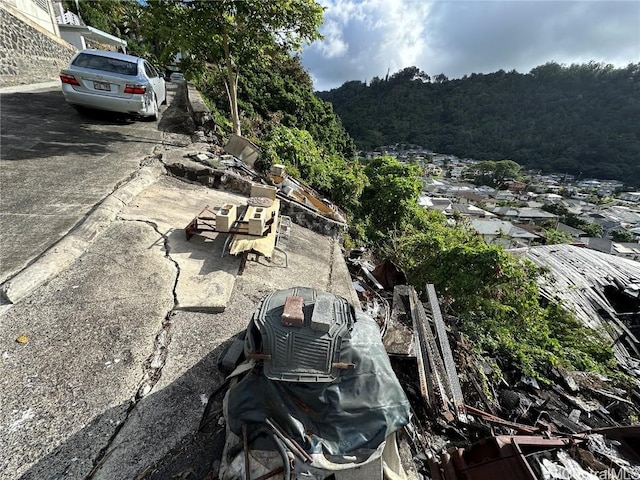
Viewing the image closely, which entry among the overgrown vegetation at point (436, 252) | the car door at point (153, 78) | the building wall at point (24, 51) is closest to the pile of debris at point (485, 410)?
the overgrown vegetation at point (436, 252)

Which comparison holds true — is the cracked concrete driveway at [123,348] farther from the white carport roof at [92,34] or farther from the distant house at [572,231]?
the distant house at [572,231]

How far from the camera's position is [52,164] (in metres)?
4.63

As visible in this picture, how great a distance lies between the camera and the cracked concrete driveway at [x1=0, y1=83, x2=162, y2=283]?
319 cm

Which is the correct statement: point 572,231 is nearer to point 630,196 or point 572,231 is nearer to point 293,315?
point 630,196

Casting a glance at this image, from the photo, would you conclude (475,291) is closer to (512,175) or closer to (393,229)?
(393,229)

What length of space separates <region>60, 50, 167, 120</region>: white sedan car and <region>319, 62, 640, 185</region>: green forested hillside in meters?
73.6

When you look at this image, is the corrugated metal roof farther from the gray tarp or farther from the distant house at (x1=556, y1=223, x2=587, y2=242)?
the distant house at (x1=556, y1=223, x2=587, y2=242)

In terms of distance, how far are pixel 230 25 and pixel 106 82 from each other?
3.06 metres

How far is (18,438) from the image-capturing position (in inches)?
67.7

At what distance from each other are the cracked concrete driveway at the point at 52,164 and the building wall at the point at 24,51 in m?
1.52

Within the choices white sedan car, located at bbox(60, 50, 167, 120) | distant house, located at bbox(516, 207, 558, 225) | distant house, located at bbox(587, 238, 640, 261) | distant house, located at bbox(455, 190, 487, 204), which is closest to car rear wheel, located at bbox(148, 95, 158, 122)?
white sedan car, located at bbox(60, 50, 167, 120)

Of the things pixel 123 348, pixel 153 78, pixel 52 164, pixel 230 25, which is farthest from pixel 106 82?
pixel 123 348

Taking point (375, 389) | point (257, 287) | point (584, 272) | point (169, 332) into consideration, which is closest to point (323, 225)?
point (257, 287)

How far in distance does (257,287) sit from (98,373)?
168 cm
